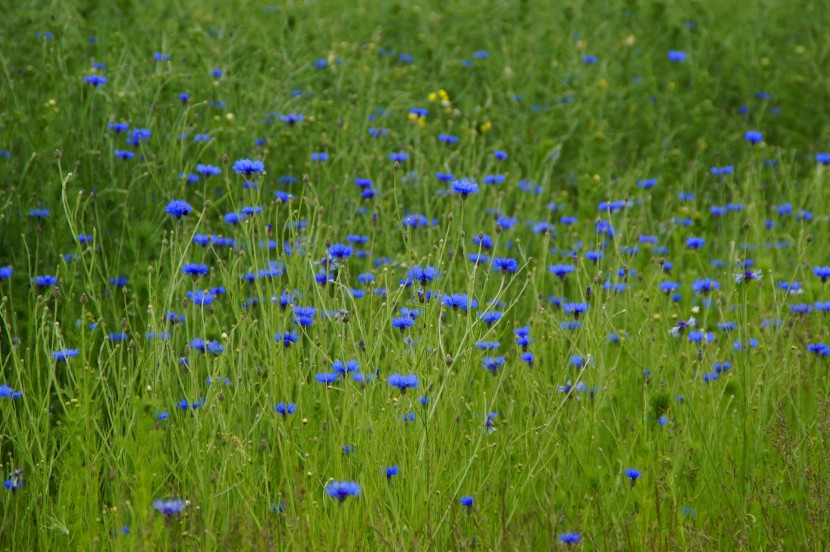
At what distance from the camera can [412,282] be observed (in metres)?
3.10

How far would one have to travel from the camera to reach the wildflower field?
252 cm

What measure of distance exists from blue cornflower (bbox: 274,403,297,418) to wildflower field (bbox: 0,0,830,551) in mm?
21

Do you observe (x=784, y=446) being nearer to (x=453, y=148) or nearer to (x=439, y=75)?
(x=453, y=148)

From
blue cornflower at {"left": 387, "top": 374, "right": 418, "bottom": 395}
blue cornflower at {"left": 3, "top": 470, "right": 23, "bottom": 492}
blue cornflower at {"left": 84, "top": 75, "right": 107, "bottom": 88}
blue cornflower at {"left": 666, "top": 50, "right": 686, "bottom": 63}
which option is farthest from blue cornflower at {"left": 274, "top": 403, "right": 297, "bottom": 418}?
blue cornflower at {"left": 666, "top": 50, "right": 686, "bottom": 63}

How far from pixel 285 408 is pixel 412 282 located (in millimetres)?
736

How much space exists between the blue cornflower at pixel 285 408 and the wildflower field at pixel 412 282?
21 millimetres

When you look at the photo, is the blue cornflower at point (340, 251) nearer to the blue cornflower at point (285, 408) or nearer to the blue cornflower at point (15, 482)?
the blue cornflower at point (285, 408)

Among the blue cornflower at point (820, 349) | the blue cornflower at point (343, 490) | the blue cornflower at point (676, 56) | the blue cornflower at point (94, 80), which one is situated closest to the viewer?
the blue cornflower at point (343, 490)

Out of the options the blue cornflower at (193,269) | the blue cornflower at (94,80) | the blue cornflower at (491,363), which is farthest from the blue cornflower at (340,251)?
the blue cornflower at (94,80)

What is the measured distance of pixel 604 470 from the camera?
8.72 feet

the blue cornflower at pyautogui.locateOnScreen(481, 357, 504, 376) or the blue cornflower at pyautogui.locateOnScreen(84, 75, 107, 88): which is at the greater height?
the blue cornflower at pyautogui.locateOnScreen(84, 75, 107, 88)

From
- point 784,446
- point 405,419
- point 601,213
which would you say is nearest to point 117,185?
point 405,419

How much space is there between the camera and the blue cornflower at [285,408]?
250 cm

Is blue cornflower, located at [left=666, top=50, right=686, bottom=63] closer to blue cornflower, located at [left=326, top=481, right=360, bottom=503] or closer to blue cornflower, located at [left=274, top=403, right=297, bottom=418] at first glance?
blue cornflower, located at [left=274, top=403, right=297, bottom=418]
